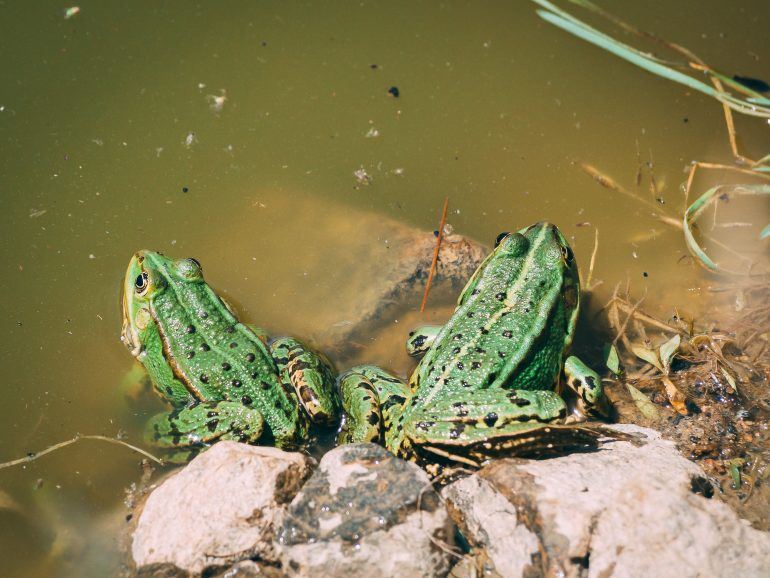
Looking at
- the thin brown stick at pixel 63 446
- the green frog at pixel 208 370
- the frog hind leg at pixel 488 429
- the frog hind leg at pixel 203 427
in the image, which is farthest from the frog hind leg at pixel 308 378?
the thin brown stick at pixel 63 446

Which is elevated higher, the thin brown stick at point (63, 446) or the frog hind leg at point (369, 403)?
the frog hind leg at point (369, 403)

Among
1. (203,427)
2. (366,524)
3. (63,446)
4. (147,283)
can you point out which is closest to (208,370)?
(203,427)

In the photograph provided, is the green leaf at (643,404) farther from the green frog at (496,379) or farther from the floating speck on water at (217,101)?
the floating speck on water at (217,101)

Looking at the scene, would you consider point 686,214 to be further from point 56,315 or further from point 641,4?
point 56,315

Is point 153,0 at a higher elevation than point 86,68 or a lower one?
higher

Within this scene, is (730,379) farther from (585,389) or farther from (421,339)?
(421,339)

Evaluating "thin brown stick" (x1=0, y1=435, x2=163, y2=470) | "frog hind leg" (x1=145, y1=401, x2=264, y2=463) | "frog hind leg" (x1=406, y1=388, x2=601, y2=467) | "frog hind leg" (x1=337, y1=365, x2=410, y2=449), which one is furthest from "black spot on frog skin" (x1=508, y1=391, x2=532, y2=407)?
"thin brown stick" (x1=0, y1=435, x2=163, y2=470)

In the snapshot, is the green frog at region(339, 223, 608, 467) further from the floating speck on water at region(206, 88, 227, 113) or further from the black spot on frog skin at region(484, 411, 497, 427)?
the floating speck on water at region(206, 88, 227, 113)

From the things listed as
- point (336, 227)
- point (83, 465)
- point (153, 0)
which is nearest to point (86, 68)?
point (153, 0)
